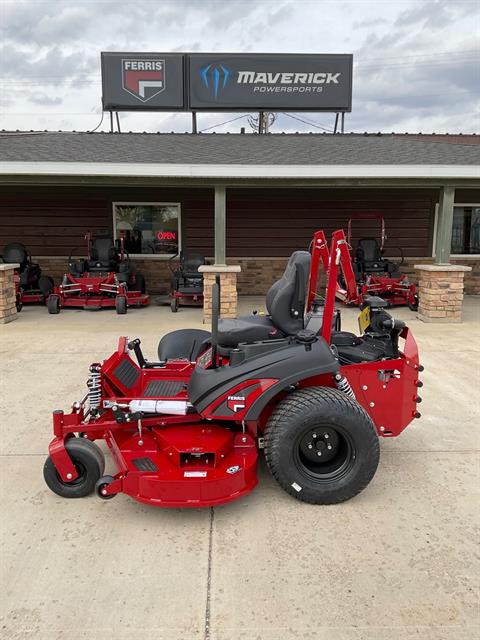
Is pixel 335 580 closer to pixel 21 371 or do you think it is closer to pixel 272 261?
pixel 21 371

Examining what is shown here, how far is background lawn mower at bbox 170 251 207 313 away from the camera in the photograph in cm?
966

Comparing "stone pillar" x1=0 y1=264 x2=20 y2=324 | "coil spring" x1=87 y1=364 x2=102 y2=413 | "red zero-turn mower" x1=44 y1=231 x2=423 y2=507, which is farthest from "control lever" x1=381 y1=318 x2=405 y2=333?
"stone pillar" x1=0 y1=264 x2=20 y2=324

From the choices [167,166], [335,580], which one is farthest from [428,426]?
[167,166]

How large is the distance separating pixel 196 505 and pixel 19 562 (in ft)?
2.84

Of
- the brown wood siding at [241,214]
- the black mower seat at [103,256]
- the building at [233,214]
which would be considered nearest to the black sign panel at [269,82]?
the building at [233,214]

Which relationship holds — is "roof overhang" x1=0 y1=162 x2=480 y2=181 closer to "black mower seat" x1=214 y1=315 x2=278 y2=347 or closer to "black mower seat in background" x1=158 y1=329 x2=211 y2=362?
"black mower seat in background" x1=158 y1=329 x2=211 y2=362

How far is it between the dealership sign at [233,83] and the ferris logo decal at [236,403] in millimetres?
11931

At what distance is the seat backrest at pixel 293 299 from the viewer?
316 centimetres

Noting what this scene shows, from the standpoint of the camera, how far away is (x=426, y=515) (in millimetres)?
2893

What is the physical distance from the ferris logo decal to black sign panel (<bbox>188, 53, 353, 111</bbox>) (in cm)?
1193

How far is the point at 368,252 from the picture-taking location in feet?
34.3

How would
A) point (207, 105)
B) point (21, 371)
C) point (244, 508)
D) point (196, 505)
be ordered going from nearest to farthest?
point (196, 505) < point (244, 508) < point (21, 371) < point (207, 105)

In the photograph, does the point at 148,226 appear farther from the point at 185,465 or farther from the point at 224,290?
the point at 185,465

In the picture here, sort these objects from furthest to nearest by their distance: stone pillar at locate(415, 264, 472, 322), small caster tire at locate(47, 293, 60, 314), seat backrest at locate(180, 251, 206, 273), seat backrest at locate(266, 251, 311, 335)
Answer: seat backrest at locate(180, 251, 206, 273) < small caster tire at locate(47, 293, 60, 314) < stone pillar at locate(415, 264, 472, 322) < seat backrest at locate(266, 251, 311, 335)
